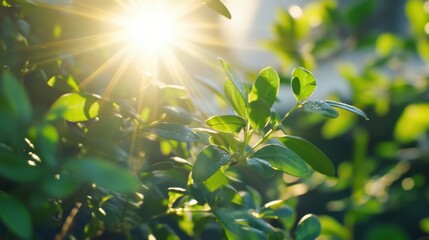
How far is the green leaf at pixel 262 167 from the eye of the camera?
1.95ft

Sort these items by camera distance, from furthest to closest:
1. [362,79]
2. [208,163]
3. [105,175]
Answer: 1. [362,79]
2. [208,163]
3. [105,175]

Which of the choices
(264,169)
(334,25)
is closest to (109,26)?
(264,169)

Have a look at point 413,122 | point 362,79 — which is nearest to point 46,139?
point 362,79

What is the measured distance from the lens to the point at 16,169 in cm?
40

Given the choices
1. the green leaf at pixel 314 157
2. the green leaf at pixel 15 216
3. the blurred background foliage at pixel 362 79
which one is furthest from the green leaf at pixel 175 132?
the blurred background foliage at pixel 362 79

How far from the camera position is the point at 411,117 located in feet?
6.49

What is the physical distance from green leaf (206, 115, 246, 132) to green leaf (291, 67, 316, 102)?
6 cm

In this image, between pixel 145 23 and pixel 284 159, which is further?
pixel 145 23

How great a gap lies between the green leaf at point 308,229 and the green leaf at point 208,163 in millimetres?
176

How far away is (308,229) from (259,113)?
0.19 metres

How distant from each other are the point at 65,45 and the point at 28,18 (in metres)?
0.07

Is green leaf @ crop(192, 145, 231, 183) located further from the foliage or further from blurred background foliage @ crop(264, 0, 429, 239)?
blurred background foliage @ crop(264, 0, 429, 239)

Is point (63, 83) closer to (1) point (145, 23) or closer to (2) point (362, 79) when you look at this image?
(1) point (145, 23)

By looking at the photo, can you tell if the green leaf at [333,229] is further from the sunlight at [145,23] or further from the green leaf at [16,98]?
the green leaf at [16,98]
